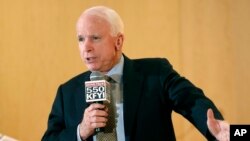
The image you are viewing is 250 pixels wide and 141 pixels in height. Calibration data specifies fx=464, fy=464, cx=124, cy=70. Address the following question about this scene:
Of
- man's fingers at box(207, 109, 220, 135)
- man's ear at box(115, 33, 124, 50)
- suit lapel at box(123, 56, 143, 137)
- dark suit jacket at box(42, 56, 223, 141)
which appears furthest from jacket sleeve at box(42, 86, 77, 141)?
man's fingers at box(207, 109, 220, 135)

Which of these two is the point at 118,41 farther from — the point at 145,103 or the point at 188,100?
the point at 188,100

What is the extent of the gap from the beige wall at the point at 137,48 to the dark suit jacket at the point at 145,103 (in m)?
1.47

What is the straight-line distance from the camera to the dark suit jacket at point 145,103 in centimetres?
176

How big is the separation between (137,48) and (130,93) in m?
1.61

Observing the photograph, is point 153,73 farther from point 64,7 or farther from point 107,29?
point 64,7

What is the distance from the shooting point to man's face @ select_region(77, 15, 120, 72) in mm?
1780

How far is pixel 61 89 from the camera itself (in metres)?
1.99

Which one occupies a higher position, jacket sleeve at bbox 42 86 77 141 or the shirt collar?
the shirt collar

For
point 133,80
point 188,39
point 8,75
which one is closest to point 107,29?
point 133,80

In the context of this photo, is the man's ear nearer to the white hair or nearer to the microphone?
the white hair

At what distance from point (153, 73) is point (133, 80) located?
3.5 inches

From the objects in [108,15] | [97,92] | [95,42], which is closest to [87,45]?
[95,42]

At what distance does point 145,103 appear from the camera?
1.82 metres

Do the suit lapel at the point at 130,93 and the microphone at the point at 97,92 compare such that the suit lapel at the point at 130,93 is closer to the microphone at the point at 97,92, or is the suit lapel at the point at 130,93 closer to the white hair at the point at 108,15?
the white hair at the point at 108,15
